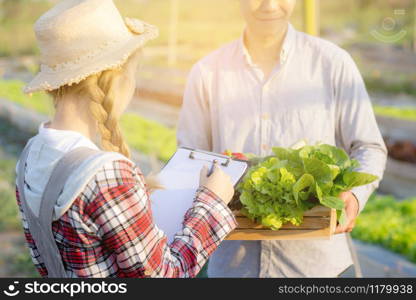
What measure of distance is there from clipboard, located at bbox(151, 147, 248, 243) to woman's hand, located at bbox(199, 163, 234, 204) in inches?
4.0

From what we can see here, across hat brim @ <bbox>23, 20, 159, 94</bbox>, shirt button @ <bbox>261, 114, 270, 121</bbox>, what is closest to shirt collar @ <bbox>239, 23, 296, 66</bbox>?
shirt button @ <bbox>261, 114, 270, 121</bbox>

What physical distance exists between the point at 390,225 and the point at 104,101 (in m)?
3.65

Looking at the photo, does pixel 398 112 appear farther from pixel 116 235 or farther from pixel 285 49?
pixel 116 235

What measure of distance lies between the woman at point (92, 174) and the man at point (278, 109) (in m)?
0.68

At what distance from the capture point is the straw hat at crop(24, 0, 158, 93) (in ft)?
5.51

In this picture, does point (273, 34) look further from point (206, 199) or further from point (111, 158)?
point (111, 158)

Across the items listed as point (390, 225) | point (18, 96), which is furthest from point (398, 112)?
point (18, 96)

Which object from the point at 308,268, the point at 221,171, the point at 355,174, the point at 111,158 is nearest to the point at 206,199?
the point at 221,171

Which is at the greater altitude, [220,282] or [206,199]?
[206,199]

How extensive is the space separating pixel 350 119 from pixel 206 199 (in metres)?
0.84

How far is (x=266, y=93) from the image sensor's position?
8.26 feet

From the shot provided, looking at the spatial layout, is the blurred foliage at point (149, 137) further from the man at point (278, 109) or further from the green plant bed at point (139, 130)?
the man at point (278, 109)

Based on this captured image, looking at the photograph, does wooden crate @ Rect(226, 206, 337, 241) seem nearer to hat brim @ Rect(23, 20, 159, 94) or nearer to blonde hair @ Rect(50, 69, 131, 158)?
blonde hair @ Rect(50, 69, 131, 158)

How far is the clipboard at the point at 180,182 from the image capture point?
1.98m
